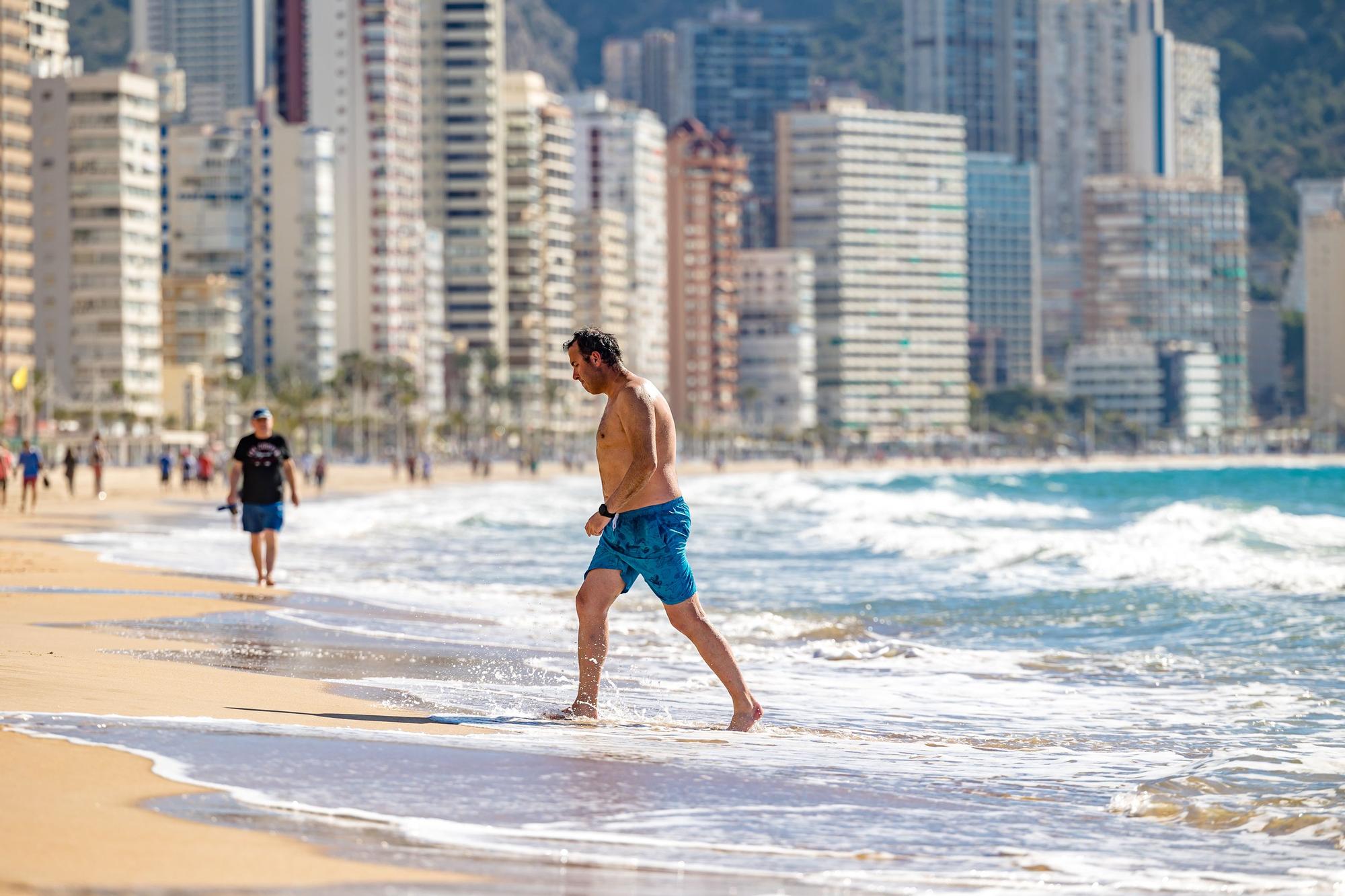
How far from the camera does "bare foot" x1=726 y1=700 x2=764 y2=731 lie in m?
8.72

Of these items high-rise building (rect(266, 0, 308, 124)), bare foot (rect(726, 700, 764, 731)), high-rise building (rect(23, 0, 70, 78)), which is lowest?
bare foot (rect(726, 700, 764, 731))

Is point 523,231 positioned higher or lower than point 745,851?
higher

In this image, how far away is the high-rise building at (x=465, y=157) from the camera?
162 metres

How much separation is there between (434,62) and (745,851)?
532 feet

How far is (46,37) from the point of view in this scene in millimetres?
121438

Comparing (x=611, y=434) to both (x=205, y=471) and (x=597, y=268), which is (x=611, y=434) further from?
(x=597, y=268)

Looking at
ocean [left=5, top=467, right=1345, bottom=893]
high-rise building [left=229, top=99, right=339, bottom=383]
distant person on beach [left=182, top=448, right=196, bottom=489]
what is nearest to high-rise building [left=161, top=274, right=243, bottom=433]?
high-rise building [left=229, top=99, right=339, bottom=383]

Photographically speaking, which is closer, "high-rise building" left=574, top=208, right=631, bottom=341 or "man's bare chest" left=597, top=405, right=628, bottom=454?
"man's bare chest" left=597, top=405, right=628, bottom=454

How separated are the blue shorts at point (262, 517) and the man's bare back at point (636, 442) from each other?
7190 mm

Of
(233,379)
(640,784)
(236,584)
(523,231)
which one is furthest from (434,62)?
(640,784)

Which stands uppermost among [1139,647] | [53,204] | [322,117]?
[322,117]

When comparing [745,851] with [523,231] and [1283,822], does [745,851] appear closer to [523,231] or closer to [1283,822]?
[1283,822]

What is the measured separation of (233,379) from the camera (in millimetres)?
127062

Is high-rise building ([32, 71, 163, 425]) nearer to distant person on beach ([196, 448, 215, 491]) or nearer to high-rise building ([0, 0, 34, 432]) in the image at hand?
high-rise building ([0, 0, 34, 432])
